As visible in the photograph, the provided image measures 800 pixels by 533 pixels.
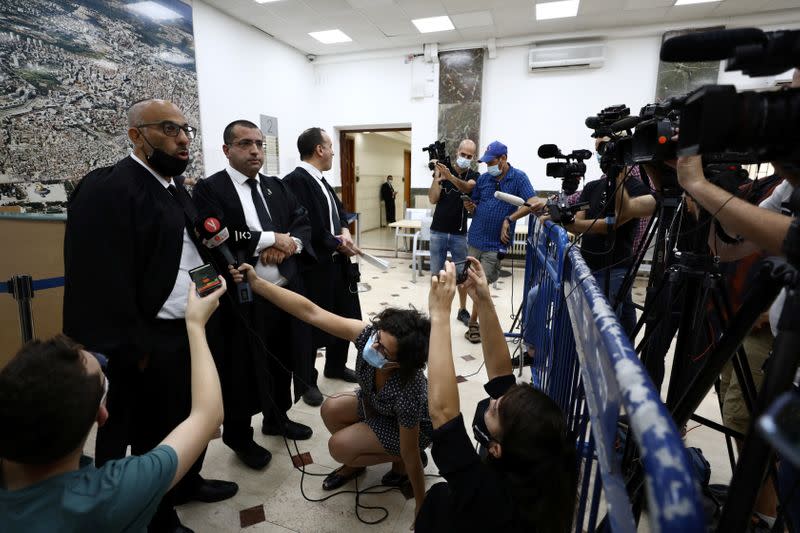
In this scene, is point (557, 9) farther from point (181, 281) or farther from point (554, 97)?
point (181, 281)

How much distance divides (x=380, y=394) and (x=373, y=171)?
33.3 feet

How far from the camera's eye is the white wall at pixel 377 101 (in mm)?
7016

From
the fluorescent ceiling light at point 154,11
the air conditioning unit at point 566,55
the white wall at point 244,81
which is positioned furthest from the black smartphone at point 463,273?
the air conditioning unit at point 566,55

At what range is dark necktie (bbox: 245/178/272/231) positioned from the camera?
1987 mm

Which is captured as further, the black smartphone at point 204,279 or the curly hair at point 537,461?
the black smartphone at point 204,279

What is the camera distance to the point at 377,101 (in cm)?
729

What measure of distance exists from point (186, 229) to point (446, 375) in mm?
1122

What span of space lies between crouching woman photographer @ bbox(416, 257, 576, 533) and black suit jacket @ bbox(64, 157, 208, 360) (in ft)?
3.43

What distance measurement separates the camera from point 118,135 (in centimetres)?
425

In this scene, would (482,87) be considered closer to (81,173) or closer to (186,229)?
(81,173)

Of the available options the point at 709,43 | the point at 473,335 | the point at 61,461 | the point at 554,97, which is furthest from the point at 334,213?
the point at 554,97

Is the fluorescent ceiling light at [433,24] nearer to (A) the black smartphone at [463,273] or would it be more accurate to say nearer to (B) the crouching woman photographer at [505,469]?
(A) the black smartphone at [463,273]

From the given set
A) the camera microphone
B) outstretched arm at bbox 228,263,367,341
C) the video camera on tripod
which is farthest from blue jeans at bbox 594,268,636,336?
outstretched arm at bbox 228,263,367,341

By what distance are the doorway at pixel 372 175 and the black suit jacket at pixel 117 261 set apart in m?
6.83
